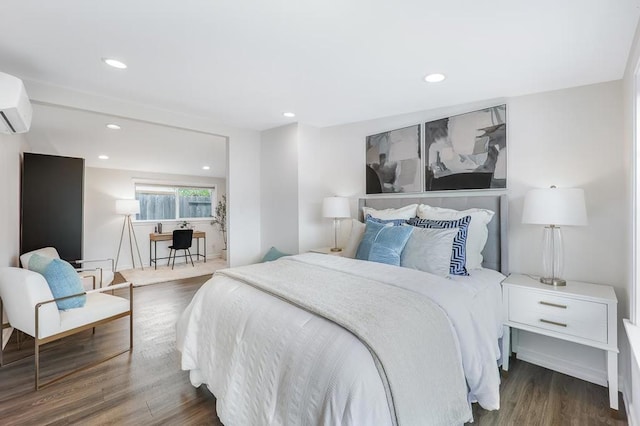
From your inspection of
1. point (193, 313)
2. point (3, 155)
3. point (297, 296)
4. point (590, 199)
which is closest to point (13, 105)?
point (3, 155)

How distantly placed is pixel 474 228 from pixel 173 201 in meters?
6.92

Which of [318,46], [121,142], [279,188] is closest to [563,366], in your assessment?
[318,46]

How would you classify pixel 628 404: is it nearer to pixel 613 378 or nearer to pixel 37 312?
pixel 613 378

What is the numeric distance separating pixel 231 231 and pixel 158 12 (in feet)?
9.21

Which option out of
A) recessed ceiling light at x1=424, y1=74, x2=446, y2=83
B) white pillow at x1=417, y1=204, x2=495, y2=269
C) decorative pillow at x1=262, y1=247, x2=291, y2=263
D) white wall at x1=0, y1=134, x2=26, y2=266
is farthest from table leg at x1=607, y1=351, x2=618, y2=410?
white wall at x1=0, y1=134, x2=26, y2=266

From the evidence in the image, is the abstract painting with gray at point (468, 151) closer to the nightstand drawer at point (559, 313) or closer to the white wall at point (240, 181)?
the nightstand drawer at point (559, 313)

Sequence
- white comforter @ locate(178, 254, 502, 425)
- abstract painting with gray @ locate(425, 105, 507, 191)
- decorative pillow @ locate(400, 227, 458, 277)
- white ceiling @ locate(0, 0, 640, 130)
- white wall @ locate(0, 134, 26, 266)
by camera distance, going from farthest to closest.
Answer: white wall @ locate(0, 134, 26, 266), abstract painting with gray @ locate(425, 105, 507, 191), decorative pillow @ locate(400, 227, 458, 277), white ceiling @ locate(0, 0, 640, 130), white comforter @ locate(178, 254, 502, 425)

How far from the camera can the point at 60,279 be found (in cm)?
231

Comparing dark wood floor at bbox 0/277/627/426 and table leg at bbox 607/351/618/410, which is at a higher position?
table leg at bbox 607/351/618/410

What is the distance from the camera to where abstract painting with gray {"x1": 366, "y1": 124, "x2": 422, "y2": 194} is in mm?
3217

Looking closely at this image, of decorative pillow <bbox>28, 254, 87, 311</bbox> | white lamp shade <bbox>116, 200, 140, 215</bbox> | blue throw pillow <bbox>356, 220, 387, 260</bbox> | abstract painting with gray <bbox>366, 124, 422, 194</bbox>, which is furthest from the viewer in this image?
white lamp shade <bbox>116, 200, 140, 215</bbox>

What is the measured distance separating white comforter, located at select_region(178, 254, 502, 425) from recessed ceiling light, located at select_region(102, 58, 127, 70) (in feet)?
5.77

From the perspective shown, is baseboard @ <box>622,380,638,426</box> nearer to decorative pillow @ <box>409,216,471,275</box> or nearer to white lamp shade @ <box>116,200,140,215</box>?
decorative pillow @ <box>409,216,471,275</box>

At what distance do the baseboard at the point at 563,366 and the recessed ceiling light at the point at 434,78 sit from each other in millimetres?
2387
